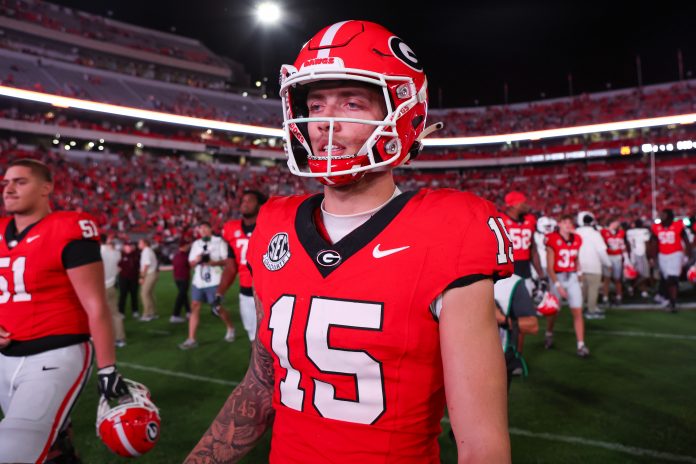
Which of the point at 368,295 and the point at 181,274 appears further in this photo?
the point at 181,274

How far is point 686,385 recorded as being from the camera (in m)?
5.72

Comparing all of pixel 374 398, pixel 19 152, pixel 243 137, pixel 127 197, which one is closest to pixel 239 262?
pixel 374 398

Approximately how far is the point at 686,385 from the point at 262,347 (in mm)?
5896

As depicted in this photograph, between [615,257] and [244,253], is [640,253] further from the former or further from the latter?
[244,253]

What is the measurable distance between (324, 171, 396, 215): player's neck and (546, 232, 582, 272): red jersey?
664 centimetres

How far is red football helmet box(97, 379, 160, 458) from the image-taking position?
2.68 meters

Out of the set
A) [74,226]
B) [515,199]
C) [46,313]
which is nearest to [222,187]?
[515,199]

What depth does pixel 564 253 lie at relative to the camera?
7656mm

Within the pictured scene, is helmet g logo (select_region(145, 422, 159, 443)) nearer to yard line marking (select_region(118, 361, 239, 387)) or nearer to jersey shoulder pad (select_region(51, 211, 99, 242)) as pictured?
jersey shoulder pad (select_region(51, 211, 99, 242))

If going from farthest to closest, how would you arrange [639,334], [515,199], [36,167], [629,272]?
[629,272] → [639,334] → [515,199] → [36,167]

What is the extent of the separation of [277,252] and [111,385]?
1864 mm

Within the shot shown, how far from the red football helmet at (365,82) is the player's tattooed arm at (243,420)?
0.62 meters

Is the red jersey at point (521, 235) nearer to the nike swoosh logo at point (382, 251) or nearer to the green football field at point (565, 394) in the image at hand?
the green football field at point (565, 394)

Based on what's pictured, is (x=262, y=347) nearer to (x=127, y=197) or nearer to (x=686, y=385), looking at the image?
(x=686, y=385)
